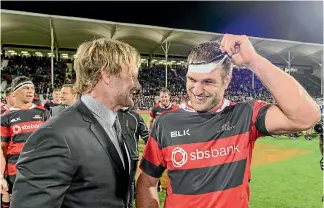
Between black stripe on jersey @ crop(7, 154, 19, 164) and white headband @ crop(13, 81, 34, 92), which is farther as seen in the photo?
white headband @ crop(13, 81, 34, 92)

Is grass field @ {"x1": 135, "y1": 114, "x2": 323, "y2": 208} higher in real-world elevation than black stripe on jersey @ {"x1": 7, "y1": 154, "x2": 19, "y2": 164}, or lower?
lower

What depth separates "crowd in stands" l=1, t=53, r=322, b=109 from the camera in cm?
3134

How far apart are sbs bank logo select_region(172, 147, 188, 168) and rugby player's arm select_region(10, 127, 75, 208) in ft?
3.17

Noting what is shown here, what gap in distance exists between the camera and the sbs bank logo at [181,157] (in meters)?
2.34

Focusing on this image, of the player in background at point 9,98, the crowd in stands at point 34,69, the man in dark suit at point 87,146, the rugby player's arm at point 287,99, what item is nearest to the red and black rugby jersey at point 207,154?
the rugby player's arm at point 287,99

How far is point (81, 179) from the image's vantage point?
1548 millimetres

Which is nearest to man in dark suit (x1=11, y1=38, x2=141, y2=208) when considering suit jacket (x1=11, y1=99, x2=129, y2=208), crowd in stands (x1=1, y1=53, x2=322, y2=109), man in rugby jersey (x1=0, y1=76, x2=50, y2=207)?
suit jacket (x1=11, y1=99, x2=129, y2=208)

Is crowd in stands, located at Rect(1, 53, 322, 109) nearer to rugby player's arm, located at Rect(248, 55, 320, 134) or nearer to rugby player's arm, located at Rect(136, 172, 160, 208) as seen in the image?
rugby player's arm, located at Rect(136, 172, 160, 208)

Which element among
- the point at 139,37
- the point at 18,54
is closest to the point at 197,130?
the point at 139,37

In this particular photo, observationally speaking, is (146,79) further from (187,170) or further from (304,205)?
(187,170)

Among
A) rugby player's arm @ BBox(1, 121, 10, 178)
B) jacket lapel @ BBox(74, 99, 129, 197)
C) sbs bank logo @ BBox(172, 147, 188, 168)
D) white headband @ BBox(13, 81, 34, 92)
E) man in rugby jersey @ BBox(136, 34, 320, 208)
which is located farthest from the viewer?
white headband @ BBox(13, 81, 34, 92)

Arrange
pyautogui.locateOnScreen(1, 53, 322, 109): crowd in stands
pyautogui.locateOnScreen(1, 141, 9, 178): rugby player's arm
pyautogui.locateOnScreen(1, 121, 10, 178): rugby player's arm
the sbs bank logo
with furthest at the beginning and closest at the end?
pyautogui.locateOnScreen(1, 53, 322, 109): crowd in stands → pyautogui.locateOnScreen(1, 121, 10, 178): rugby player's arm → pyautogui.locateOnScreen(1, 141, 9, 178): rugby player's arm → the sbs bank logo

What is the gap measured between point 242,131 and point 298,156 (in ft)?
36.2

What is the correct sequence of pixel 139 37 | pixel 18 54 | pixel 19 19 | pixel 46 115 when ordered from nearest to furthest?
pixel 46 115 < pixel 19 19 < pixel 139 37 < pixel 18 54
